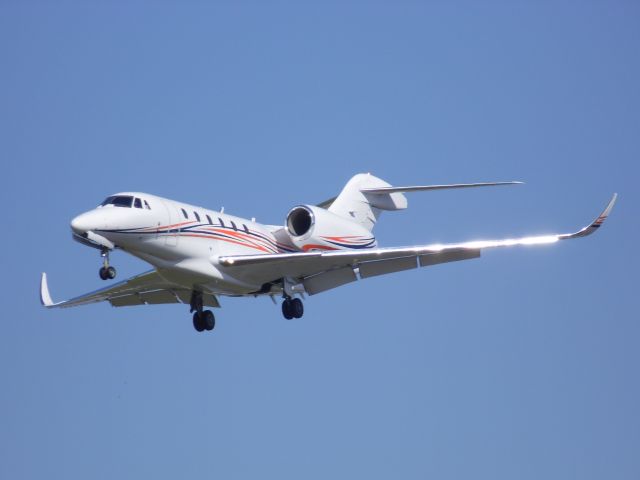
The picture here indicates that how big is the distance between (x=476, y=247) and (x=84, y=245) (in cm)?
745

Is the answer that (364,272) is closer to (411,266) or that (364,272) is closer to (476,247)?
(411,266)

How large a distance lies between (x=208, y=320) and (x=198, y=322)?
0.22 m

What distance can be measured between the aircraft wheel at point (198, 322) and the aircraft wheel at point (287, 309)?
70.4 inches

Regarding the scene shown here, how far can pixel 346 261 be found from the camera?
26484 mm

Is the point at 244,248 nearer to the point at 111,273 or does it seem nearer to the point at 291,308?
the point at 291,308

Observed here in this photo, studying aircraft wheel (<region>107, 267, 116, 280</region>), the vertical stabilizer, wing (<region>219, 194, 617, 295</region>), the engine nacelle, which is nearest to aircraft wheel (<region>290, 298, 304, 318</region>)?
wing (<region>219, 194, 617, 295</region>)

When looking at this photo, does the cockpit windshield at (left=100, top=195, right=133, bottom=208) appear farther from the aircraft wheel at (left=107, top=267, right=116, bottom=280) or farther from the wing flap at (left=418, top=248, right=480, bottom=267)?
the wing flap at (left=418, top=248, right=480, bottom=267)

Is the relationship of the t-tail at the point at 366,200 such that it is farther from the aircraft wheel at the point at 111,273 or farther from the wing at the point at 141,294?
the aircraft wheel at the point at 111,273

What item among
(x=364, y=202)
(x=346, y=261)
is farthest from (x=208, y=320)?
(x=364, y=202)

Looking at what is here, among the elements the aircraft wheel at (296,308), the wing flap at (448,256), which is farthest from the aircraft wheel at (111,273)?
the wing flap at (448,256)

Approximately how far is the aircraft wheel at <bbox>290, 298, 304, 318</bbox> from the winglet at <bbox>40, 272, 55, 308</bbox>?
6.35 metres

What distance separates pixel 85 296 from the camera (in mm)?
29156

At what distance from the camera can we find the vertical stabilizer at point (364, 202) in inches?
1146

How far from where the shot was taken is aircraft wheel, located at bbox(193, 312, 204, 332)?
27406 mm
